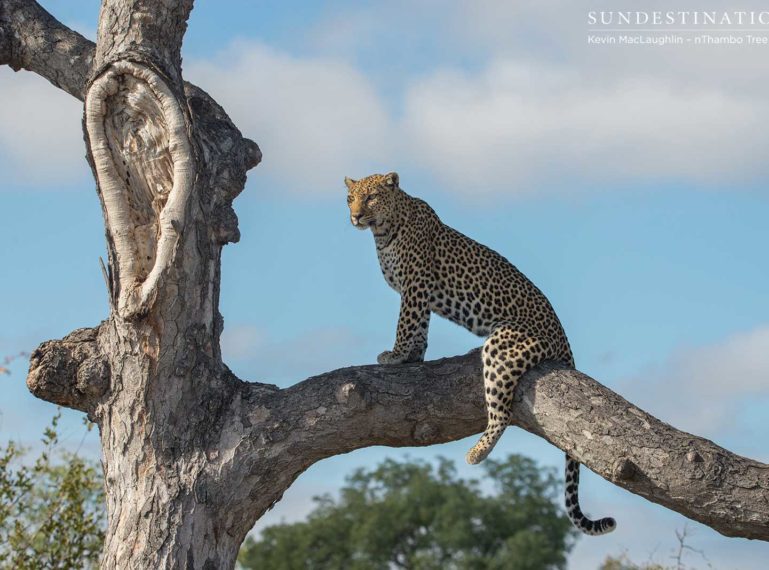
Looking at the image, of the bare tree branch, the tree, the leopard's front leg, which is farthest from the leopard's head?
the bare tree branch

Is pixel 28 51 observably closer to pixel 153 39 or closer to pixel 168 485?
pixel 153 39

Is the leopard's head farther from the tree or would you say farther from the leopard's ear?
the tree

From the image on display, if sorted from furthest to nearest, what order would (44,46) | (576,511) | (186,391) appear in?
1. (44,46)
2. (576,511)
3. (186,391)

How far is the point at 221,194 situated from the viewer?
943 cm

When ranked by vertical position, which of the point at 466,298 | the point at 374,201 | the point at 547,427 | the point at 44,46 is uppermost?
the point at 44,46

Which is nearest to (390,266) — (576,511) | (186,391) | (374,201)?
(374,201)

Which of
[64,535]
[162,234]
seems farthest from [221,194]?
[64,535]

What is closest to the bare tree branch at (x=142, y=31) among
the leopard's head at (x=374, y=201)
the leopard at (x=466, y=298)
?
the leopard's head at (x=374, y=201)

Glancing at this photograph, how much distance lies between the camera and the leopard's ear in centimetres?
1105

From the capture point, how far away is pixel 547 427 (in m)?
9.15

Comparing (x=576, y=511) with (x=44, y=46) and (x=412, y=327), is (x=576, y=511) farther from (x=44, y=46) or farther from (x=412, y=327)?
(x=44, y=46)

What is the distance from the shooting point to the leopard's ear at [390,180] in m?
11.0

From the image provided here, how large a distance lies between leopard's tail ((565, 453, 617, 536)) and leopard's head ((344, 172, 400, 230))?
258 cm

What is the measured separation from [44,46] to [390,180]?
3046mm
